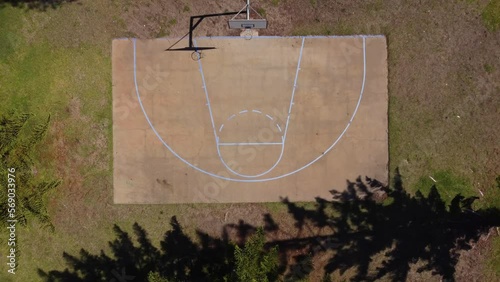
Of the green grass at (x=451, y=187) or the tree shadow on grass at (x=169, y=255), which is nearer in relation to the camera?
the green grass at (x=451, y=187)

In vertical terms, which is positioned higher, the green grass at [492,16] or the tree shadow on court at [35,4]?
the tree shadow on court at [35,4]

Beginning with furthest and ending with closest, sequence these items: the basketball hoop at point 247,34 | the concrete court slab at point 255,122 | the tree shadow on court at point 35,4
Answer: the tree shadow on court at point 35,4, the basketball hoop at point 247,34, the concrete court slab at point 255,122

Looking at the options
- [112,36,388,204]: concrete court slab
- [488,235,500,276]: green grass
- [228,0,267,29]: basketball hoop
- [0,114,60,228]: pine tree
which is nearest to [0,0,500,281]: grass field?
[488,235,500,276]: green grass

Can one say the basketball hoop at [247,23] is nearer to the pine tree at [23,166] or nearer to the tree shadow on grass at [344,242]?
the tree shadow on grass at [344,242]

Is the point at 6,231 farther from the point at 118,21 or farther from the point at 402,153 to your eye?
the point at 402,153

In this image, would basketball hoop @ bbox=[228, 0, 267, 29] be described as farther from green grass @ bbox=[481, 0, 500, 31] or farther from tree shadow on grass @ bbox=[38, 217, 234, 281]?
green grass @ bbox=[481, 0, 500, 31]

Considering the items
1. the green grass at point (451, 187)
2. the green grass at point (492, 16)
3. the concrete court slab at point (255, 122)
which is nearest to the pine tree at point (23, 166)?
the concrete court slab at point (255, 122)

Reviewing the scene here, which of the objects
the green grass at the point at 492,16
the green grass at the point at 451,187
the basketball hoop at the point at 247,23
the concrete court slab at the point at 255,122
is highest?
the green grass at the point at 492,16

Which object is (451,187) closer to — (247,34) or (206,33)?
(247,34)
